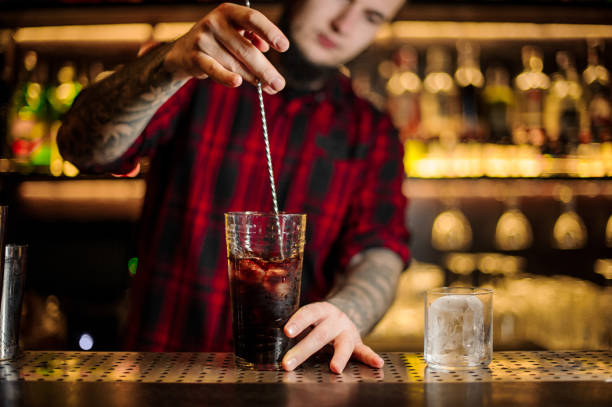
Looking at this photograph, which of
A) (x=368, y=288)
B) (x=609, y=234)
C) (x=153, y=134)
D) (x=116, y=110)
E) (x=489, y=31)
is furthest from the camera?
(x=609, y=234)

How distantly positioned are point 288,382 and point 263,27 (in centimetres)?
45

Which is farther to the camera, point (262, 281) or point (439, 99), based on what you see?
point (439, 99)

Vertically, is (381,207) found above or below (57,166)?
below

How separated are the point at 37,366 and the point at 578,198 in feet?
8.77

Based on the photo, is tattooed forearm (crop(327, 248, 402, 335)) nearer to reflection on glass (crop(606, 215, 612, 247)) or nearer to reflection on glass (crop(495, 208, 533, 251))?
reflection on glass (crop(495, 208, 533, 251))

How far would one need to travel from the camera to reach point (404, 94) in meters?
2.93

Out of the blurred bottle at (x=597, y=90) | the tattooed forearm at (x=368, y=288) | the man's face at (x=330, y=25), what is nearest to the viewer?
the tattooed forearm at (x=368, y=288)

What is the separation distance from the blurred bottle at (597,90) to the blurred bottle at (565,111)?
3 centimetres

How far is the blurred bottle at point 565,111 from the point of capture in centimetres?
281

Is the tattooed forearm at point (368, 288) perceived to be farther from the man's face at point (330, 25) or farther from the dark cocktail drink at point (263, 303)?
the man's face at point (330, 25)

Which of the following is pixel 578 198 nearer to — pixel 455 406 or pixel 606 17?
pixel 606 17

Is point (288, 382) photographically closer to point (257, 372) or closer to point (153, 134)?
point (257, 372)

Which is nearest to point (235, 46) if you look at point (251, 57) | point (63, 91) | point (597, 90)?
point (251, 57)

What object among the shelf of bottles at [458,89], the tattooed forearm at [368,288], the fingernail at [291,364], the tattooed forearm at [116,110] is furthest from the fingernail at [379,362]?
the shelf of bottles at [458,89]
